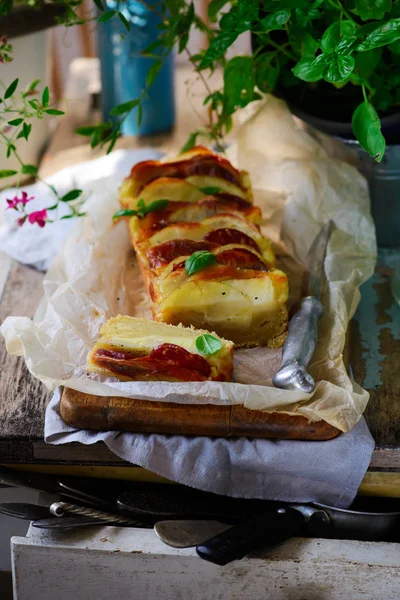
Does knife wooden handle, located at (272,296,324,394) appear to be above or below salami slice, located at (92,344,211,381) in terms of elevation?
below

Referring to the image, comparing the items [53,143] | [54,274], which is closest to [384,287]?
[54,274]

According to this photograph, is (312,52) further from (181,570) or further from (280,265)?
(181,570)

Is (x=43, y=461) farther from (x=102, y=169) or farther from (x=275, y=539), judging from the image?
(x=102, y=169)

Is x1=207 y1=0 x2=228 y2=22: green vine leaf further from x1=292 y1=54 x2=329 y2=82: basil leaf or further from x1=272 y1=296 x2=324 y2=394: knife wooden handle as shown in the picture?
x1=272 y1=296 x2=324 y2=394: knife wooden handle

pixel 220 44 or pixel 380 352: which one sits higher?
pixel 220 44

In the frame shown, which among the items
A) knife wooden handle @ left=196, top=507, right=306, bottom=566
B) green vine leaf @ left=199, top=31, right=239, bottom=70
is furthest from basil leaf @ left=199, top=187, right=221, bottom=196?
knife wooden handle @ left=196, top=507, right=306, bottom=566

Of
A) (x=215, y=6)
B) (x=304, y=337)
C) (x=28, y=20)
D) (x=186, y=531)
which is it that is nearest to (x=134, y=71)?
(x=28, y=20)

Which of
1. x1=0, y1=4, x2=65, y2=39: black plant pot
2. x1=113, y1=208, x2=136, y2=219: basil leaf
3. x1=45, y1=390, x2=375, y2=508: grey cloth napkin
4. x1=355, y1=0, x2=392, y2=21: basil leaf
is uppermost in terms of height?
x1=355, y1=0, x2=392, y2=21: basil leaf
